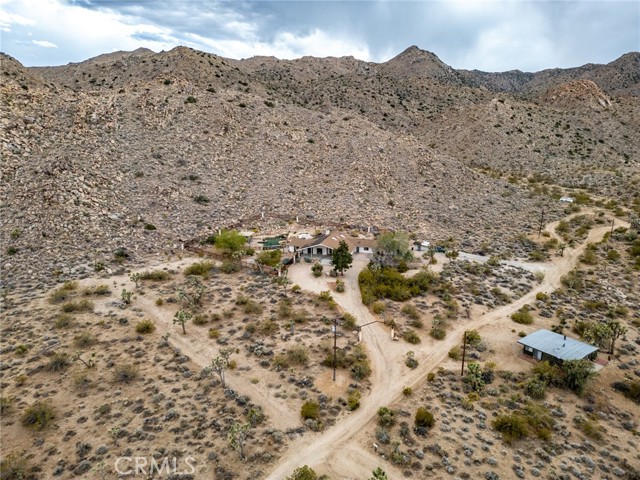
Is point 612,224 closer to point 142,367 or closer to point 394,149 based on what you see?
point 394,149

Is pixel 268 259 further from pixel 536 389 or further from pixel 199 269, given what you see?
pixel 536 389

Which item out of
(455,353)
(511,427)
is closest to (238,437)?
(511,427)

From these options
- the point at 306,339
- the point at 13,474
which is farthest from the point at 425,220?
the point at 13,474

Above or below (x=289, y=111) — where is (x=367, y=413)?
below

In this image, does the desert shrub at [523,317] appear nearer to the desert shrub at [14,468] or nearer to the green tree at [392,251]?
the green tree at [392,251]

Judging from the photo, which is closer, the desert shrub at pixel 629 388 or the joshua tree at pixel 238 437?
the joshua tree at pixel 238 437

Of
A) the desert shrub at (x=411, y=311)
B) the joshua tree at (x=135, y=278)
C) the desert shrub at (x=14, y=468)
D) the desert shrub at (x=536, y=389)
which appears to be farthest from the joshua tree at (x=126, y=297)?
the desert shrub at (x=536, y=389)
